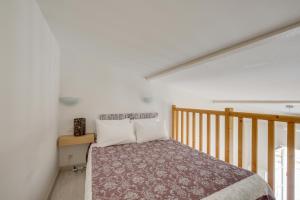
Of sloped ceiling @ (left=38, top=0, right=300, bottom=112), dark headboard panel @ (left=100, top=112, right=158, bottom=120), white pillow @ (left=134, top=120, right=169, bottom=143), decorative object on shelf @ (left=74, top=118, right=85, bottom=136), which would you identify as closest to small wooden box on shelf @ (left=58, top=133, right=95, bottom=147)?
decorative object on shelf @ (left=74, top=118, right=85, bottom=136)

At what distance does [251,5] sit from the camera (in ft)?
3.44

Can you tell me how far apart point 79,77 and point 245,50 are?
262 cm

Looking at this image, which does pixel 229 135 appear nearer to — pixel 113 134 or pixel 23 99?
pixel 113 134

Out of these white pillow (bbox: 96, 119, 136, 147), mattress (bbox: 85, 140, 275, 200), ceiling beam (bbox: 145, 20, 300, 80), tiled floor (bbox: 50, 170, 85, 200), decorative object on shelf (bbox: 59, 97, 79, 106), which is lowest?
tiled floor (bbox: 50, 170, 85, 200)

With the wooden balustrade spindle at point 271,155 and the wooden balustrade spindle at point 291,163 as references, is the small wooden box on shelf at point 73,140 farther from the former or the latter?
the wooden balustrade spindle at point 291,163

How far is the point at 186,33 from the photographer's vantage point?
1.52 meters

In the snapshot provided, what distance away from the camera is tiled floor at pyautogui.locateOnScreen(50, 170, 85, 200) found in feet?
6.40

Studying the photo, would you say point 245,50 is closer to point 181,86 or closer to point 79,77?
point 181,86

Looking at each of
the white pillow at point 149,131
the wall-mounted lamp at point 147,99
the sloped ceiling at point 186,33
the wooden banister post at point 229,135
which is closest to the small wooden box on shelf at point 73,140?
the white pillow at point 149,131

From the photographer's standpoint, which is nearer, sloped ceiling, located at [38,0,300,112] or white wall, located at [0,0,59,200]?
white wall, located at [0,0,59,200]

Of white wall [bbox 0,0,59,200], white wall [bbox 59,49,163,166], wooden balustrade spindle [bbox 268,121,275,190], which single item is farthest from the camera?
white wall [bbox 59,49,163,166]

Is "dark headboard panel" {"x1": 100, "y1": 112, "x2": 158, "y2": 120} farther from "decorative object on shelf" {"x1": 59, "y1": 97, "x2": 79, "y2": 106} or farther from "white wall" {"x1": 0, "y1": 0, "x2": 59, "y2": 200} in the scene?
"white wall" {"x1": 0, "y1": 0, "x2": 59, "y2": 200}

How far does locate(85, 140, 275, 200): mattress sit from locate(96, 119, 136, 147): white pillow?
392mm

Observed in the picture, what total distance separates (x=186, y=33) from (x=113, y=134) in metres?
1.77
